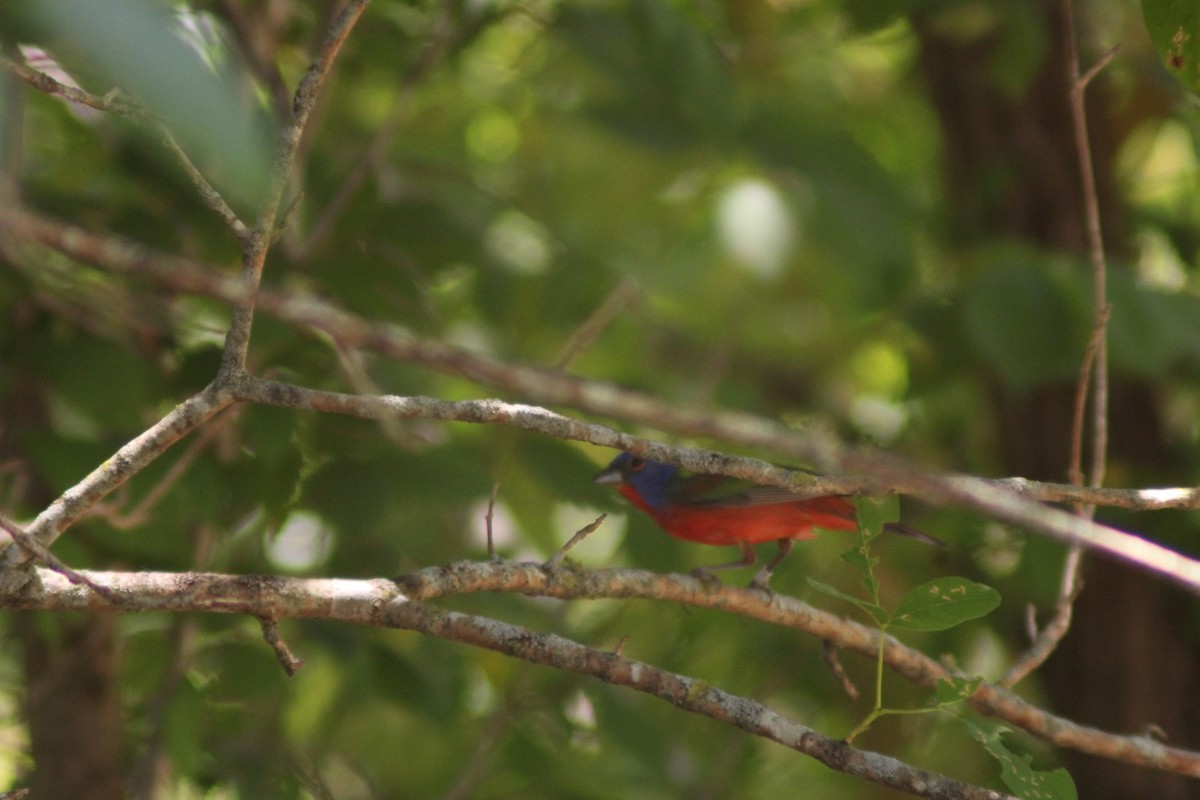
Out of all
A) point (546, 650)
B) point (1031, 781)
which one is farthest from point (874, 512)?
point (546, 650)

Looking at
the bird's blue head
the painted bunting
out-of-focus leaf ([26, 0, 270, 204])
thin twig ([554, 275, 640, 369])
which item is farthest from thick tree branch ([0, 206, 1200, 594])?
the bird's blue head

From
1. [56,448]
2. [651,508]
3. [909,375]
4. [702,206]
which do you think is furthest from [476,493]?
[702,206]

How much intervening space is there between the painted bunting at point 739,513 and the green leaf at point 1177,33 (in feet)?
5.80

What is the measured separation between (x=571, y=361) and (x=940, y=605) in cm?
208

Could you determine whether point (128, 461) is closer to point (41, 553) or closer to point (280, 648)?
point (41, 553)

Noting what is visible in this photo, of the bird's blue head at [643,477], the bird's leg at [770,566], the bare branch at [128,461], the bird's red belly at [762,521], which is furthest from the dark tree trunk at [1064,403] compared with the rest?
the bare branch at [128,461]

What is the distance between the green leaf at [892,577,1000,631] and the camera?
2400 mm

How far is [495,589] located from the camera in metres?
2.62

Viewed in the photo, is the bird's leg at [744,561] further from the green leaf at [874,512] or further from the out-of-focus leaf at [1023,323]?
the green leaf at [874,512]

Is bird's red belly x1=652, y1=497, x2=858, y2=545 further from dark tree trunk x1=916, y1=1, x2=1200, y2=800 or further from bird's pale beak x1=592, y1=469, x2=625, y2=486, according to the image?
dark tree trunk x1=916, y1=1, x2=1200, y2=800

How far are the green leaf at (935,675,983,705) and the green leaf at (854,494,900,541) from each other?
0.35m

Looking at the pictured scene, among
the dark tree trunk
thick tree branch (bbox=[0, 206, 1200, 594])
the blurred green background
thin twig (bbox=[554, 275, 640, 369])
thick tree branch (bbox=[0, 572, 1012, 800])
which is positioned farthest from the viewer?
the dark tree trunk

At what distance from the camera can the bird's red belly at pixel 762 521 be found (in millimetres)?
4238

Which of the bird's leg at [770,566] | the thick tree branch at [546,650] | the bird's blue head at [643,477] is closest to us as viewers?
the thick tree branch at [546,650]
